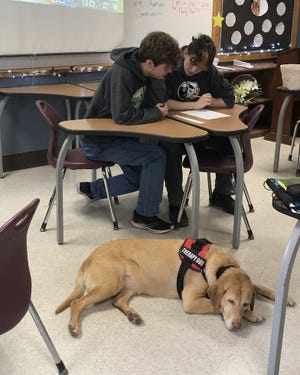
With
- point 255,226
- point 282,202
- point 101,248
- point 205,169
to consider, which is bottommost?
point 255,226

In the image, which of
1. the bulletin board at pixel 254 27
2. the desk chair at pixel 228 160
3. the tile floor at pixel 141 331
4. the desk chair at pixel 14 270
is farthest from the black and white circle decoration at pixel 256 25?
the desk chair at pixel 14 270

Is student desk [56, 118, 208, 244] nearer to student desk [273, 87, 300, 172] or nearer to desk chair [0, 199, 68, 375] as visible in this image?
desk chair [0, 199, 68, 375]

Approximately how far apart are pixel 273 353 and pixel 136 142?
5.15ft

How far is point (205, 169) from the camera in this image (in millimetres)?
2797

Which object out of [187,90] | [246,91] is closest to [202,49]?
[187,90]

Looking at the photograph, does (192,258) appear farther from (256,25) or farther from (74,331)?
(256,25)

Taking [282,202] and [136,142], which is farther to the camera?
[136,142]

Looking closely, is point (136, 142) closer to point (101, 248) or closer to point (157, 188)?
point (157, 188)

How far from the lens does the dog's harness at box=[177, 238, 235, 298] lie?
82.0 inches

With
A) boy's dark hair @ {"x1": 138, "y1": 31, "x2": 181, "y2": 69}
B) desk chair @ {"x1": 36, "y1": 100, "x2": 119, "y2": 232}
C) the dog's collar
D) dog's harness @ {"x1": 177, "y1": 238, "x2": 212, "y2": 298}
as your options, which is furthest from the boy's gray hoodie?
the dog's collar

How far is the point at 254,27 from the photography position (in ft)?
17.7

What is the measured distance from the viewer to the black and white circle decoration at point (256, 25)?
16.8ft

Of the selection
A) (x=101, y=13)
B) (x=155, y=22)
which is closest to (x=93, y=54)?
(x=101, y=13)

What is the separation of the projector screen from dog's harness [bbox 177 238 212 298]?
8.36 ft
